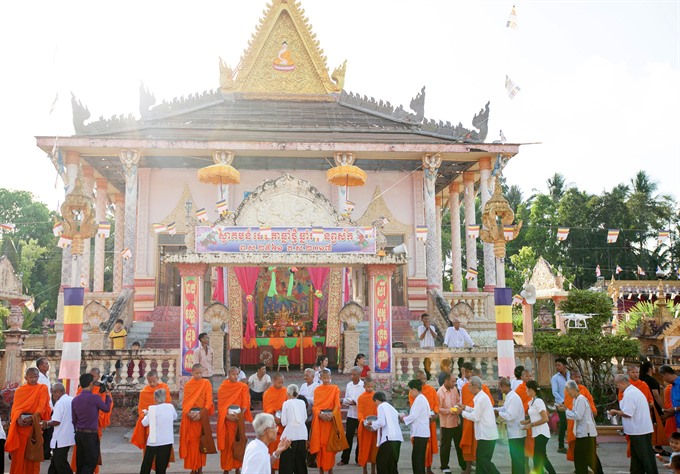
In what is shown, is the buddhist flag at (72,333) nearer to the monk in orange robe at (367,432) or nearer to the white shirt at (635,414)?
the monk in orange robe at (367,432)

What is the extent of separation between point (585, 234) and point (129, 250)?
103 feet

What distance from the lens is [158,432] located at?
7.10m

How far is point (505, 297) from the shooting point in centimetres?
1045

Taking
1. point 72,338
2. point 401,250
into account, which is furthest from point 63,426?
point 401,250

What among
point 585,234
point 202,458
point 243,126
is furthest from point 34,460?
point 585,234

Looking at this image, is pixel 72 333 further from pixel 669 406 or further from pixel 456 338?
pixel 669 406

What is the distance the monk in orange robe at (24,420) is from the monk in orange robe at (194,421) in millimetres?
1815

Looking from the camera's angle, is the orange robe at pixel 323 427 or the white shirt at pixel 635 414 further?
the orange robe at pixel 323 427

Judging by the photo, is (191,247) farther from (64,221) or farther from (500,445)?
(500,445)

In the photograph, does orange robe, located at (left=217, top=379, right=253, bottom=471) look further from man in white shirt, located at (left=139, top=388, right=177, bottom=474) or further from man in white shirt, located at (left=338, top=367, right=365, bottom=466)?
man in white shirt, located at (left=338, top=367, right=365, bottom=466)

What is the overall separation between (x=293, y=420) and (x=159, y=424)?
1.63m

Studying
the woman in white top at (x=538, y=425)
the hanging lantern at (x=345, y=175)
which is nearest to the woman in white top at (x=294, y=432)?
the woman in white top at (x=538, y=425)

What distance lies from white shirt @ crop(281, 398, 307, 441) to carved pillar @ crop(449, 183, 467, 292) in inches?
533

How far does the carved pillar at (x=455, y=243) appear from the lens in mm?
20266
